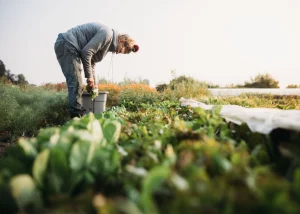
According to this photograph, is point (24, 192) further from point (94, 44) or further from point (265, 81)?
point (265, 81)

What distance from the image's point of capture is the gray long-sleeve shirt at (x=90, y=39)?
14.5ft

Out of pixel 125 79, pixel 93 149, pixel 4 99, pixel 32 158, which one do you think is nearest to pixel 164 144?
pixel 93 149

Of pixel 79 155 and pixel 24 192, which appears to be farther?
pixel 79 155

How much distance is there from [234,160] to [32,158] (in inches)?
23.5

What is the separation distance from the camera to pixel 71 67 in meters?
4.59

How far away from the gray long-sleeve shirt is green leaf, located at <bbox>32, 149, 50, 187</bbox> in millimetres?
3965

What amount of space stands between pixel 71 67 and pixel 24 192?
13.9 feet

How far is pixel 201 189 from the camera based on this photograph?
52 centimetres

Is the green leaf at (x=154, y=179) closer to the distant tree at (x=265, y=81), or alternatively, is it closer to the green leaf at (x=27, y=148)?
the green leaf at (x=27, y=148)

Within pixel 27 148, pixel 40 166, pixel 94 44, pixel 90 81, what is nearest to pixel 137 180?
pixel 40 166

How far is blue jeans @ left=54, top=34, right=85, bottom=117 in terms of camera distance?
4.59 meters

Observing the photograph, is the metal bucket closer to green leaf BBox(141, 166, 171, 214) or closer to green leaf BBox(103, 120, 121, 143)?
green leaf BBox(103, 120, 121, 143)

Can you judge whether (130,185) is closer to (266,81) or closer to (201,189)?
(201,189)

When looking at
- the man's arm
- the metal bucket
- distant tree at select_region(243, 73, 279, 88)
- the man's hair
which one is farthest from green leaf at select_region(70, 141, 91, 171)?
distant tree at select_region(243, 73, 279, 88)
